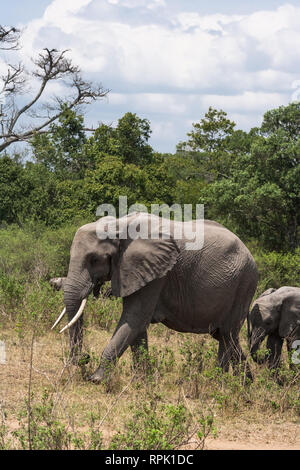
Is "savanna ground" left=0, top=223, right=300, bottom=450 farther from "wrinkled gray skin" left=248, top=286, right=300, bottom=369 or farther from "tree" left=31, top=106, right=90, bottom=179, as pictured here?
"tree" left=31, top=106, right=90, bottom=179

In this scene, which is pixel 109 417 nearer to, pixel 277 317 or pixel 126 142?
pixel 277 317

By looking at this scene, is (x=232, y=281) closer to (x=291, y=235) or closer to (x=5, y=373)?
(x=5, y=373)

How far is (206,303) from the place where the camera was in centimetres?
835

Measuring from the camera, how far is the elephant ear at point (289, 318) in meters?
9.30

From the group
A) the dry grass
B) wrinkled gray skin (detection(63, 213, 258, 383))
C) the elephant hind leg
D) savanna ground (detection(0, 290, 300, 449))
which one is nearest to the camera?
savanna ground (detection(0, 290, 300, 449))

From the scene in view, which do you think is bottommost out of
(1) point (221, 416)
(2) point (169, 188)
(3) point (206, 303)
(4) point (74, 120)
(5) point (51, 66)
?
(1) point (221, 416)

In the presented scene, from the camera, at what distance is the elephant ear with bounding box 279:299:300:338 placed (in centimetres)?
930

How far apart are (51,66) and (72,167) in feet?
13.9

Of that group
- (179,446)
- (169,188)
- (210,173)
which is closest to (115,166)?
(169,188)

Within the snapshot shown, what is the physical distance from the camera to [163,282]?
8.12 meters

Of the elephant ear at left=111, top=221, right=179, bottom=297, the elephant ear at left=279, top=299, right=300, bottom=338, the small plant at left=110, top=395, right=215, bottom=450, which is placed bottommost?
the small plant at left=110, top=395, right=215, bottom=450

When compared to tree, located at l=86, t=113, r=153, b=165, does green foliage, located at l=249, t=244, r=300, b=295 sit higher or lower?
lower

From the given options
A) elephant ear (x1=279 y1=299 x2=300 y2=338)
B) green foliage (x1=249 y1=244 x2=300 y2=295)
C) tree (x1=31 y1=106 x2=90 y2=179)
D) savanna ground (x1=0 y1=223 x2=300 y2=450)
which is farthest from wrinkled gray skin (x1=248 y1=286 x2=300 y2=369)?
tree (x1=31 y1=106 x2=90 y2=179)

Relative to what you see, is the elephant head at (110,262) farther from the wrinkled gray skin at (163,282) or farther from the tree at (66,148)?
the tree at (66,148)
